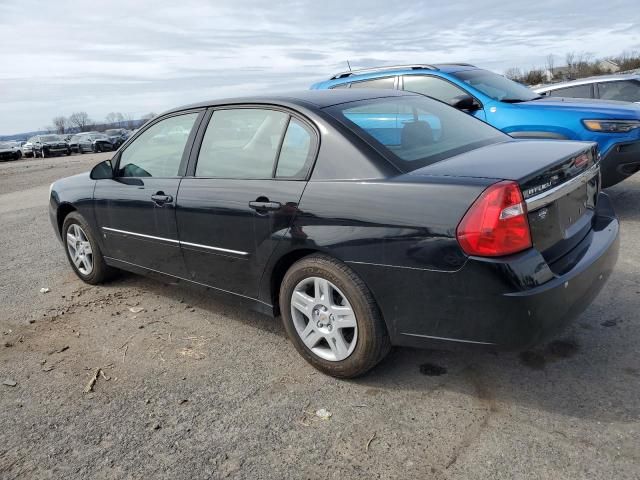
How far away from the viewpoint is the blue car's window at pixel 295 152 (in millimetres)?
3133

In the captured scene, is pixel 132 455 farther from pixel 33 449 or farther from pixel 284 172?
pixel 284 172

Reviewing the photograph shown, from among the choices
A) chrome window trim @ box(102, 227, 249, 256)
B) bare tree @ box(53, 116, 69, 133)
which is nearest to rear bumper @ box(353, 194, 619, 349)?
chrome window trim @ box(102, 227, 249, 256)

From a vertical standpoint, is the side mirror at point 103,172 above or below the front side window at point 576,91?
below

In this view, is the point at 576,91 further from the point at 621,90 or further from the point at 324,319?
the point at 324,319

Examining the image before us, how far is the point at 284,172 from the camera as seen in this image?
10.6 feet

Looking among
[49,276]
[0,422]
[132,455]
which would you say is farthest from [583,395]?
[49,276]

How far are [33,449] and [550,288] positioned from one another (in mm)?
2604

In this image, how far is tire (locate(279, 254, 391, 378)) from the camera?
2.84 m

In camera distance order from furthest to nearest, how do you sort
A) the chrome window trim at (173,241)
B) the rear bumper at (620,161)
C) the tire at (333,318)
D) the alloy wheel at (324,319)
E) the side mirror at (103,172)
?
the rear bumper at (620,161) → the side mirror at (103,172) → the chrome window trim at (173,241) → the alloy wheel at (324,319) → the tire at (333,318)

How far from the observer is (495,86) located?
264 inches

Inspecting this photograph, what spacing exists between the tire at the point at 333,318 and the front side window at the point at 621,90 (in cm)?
810

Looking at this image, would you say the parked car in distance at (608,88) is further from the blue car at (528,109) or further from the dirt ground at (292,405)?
the dirt ground at (292,405)

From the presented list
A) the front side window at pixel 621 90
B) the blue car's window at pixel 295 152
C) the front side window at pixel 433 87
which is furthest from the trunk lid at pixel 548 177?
the front side window at pixel 621 90

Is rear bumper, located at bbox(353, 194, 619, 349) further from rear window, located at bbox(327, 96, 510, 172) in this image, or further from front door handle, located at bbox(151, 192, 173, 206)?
front door handle, located at bbox(151, 192, 173, 206)
